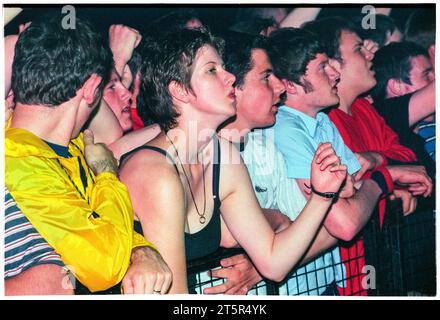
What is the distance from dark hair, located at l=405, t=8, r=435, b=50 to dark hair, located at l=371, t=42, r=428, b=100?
0.06 metres

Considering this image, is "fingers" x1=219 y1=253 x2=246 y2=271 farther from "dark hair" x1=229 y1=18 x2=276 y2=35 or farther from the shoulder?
"dark hair" x1=229 y1=18 x2=276 y2=35

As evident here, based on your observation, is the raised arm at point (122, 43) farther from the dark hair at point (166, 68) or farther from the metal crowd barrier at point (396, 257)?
the metal crowd barrier at point (396, 257)

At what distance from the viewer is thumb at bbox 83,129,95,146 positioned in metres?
3.12

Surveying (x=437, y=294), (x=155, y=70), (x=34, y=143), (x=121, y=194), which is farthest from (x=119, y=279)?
(x=437, y=294)

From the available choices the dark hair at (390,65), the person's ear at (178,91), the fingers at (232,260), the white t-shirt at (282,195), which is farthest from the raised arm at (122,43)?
the dark hair at (390,65)

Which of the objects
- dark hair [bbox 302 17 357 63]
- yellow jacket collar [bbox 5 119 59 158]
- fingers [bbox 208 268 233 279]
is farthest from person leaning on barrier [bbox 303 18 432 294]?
yellow jacket collar [bbox 5 119 59 158]

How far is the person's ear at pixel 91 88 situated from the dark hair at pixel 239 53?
24.2 inches

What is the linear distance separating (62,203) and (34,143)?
286 millimetres

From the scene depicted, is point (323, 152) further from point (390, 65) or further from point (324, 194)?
point (390, 65)

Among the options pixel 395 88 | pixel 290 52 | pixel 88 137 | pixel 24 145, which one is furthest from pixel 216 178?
pixel 395 88

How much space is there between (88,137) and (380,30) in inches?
63.1

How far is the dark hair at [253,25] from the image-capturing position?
3398 mm

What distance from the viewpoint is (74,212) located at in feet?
9.27

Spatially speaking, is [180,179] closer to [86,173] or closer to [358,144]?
[86,173]
